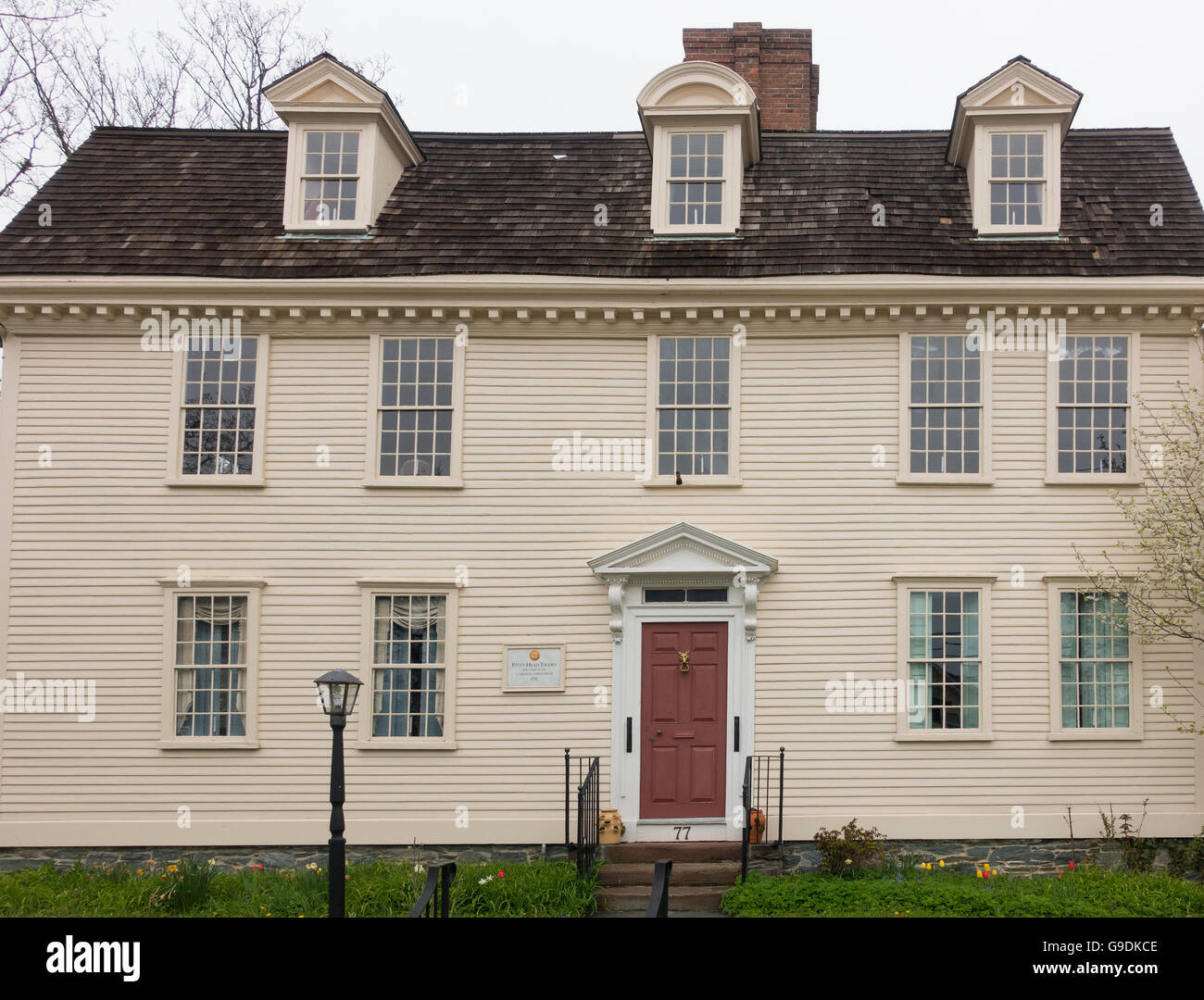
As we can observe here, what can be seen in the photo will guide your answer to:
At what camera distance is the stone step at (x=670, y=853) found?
12219mm

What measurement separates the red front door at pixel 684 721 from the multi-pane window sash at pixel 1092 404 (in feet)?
14.7

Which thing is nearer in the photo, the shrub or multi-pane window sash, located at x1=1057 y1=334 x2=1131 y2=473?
the shrub

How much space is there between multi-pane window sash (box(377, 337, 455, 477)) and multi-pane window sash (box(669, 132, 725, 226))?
334 cm

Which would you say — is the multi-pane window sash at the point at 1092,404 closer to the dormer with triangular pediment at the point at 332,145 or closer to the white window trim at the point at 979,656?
the white window trim at the point at 979,656

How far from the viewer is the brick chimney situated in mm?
16891

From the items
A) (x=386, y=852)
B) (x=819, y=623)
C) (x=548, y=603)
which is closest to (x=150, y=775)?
(x=386, y=852)

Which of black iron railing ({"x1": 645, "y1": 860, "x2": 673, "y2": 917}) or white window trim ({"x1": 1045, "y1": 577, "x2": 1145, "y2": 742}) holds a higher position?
white window trim ({"x1": 1045, "y1": 577, "x2": 1145, "y2": 742})

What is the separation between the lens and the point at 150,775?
1295 centimetres

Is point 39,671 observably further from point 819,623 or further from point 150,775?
point 819,623

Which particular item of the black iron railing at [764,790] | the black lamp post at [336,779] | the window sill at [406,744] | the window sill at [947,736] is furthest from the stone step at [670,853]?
the black lamp post at [336,779]
